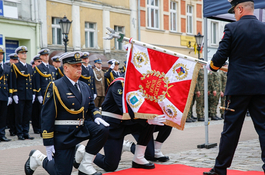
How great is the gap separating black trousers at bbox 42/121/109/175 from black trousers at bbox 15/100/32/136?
5181mm

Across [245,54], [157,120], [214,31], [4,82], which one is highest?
[214,31]

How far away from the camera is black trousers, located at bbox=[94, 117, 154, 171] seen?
590cm

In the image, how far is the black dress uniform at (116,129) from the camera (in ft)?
19.5

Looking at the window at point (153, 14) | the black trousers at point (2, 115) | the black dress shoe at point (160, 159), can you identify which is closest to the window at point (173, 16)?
the window at point (153, 14)

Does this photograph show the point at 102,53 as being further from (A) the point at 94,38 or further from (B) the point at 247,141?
(B) the point at 247,141

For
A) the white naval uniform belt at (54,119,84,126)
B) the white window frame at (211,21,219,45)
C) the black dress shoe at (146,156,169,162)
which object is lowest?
the black dress shoe at (146,156,169,162)

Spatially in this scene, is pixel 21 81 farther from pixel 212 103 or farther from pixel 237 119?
pixel 212 103

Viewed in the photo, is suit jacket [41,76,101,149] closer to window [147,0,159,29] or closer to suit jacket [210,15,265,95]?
suit jacket [210,15,265,95]

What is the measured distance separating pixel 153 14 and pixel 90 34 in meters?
5.89

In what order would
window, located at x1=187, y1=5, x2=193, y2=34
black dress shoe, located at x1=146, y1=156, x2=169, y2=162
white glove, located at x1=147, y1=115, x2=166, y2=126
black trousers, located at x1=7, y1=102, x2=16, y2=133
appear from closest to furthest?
white glove, located at x1=147, y1=115, x2=166, y2=126
black dress shoe, located at x1=146, y1=156, x2=169, y2=162
black trousers, located at x1=7, y1=102, x2=16, y2=133
window, located at x1=187, y1=5, x2=193, y2=34

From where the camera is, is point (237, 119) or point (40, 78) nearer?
point (237, 119)

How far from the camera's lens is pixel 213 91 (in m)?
14.9

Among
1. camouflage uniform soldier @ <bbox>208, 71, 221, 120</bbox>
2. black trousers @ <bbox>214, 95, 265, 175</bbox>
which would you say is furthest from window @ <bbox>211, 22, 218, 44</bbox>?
black trousers @ <bbox>214, 95, 265, 175</bbox>

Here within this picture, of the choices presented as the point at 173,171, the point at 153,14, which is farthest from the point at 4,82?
the point at 153,14
